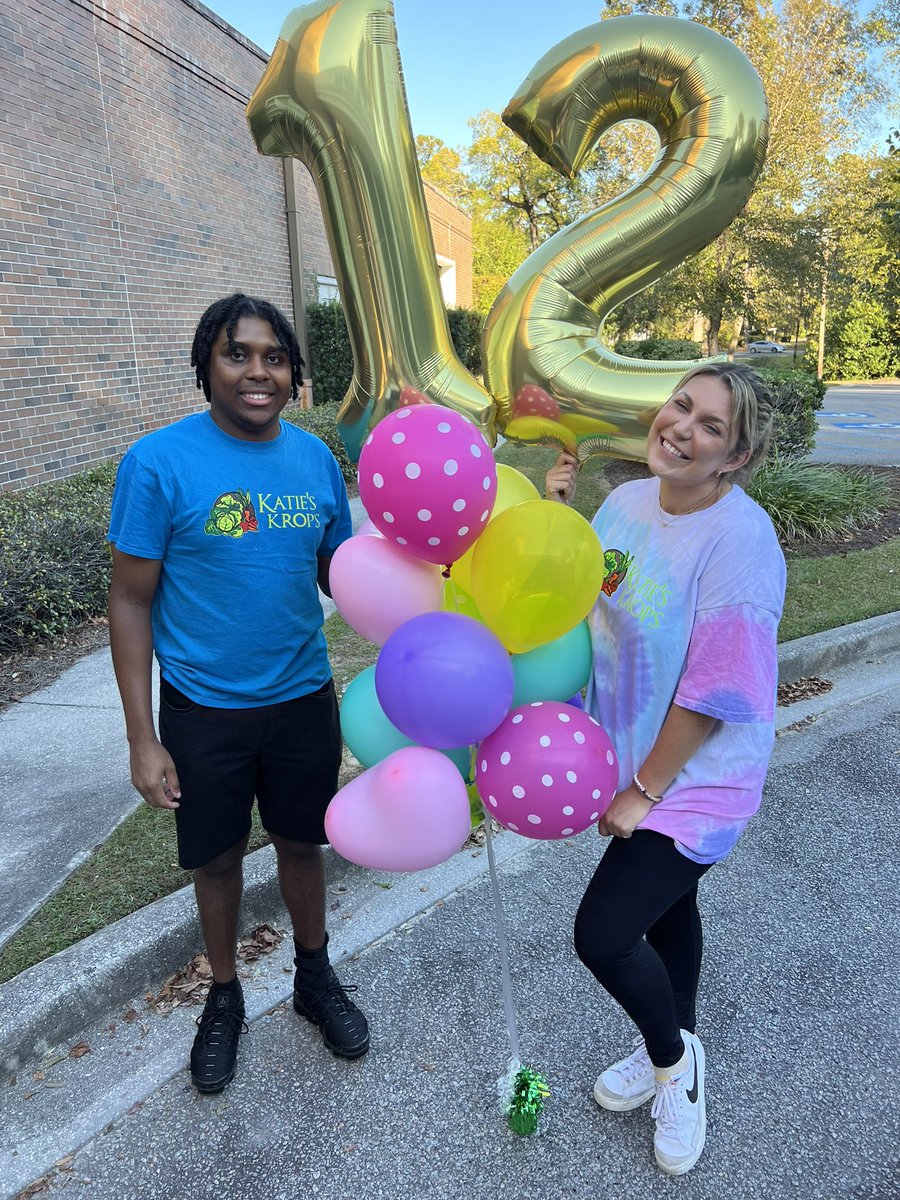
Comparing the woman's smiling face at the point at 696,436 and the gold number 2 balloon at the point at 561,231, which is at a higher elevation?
the gold number 2 balloon at the point at 561,231

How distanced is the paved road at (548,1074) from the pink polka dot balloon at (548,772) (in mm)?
864

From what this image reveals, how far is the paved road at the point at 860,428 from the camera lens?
11422 mm

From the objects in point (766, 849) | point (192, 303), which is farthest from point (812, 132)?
point (766, 849)

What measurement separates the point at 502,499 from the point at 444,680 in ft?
1.88

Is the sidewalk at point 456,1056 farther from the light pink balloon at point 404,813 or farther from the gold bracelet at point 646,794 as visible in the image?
the gold bracelet at point 646,794

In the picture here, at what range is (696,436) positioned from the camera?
1.57 meters

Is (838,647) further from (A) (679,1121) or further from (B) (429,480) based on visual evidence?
(B) (429,480)

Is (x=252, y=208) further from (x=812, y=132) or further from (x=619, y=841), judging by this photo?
(x=619, y=841)

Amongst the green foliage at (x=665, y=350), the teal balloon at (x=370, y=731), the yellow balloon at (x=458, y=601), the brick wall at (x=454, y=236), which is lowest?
the teal balloon at (x=370, y=731)

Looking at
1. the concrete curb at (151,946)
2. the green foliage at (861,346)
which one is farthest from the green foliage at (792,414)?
the green foliage at (861,346)

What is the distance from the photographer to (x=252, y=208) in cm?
1059

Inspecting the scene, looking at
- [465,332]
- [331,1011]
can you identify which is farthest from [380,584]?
[465,332]

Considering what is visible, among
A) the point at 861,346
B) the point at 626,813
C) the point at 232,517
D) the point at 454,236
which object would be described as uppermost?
the point at 454,236

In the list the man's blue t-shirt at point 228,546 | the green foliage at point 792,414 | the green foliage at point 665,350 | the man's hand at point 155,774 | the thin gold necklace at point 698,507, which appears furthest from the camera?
the green foliage at point 665,350
